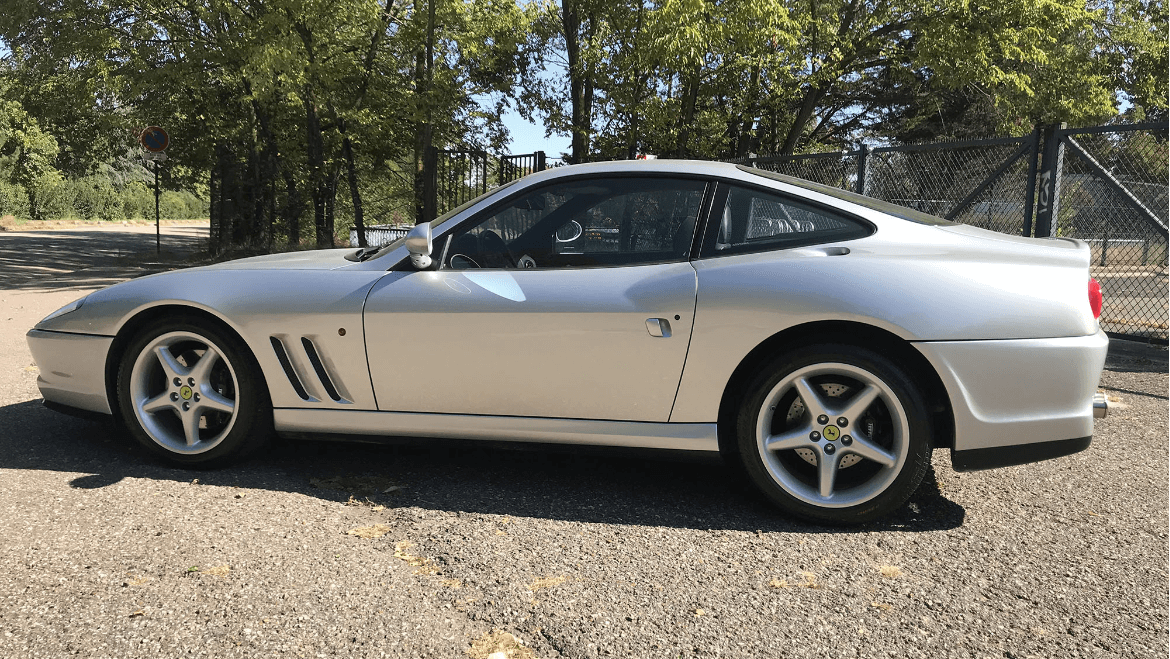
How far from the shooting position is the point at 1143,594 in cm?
266

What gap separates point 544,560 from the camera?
287 cm

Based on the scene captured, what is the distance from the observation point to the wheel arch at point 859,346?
3164mm

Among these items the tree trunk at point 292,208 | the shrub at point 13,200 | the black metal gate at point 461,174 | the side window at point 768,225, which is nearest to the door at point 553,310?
the side window at point 768,225

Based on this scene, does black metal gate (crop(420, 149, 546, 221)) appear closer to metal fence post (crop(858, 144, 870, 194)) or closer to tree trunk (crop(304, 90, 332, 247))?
tree trunk (crop(304, 90, 332, 247))

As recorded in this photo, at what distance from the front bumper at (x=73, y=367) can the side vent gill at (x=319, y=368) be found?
0.95 metres

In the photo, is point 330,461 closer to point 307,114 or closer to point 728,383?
point 728,383

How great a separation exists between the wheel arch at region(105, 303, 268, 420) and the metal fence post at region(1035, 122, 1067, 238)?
21.9ft

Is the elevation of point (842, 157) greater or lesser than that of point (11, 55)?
lesser

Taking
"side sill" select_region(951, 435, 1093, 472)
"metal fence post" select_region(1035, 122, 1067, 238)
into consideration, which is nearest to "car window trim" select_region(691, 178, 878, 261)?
"side sill" select_region(951, 435, 1093, 472)

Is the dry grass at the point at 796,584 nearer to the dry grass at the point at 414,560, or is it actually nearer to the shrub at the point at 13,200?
the dry grass at the point at 414,560

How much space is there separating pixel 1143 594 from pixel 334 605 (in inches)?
96.6

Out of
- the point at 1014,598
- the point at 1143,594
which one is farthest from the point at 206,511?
the point at 1143,594

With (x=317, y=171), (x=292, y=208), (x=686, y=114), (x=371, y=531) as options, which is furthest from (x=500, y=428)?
(x=292, y=208)

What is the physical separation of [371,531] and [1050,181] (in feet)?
22.2
